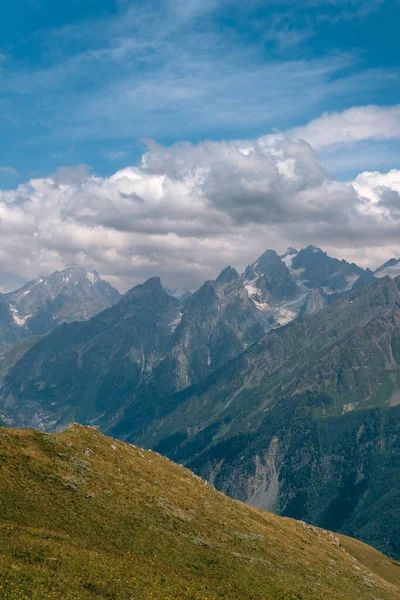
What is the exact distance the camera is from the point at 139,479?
9856 cm

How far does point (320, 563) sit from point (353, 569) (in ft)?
44.7

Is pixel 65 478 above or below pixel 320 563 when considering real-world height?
above

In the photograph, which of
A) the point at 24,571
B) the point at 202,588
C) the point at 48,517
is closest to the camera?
the point at 24,571

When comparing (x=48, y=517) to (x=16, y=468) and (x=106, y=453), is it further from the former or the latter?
(x=106, y=453)

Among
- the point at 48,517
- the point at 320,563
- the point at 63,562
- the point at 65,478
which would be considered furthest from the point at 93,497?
the point at 320,563

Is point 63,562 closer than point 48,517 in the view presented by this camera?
Yes

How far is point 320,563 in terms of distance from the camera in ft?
323

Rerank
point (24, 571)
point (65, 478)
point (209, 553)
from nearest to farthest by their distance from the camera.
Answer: point (24, 571) → point (209, 553) → point (65, 478)

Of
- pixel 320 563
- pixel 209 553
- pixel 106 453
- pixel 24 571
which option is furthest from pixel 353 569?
pixel 24 571

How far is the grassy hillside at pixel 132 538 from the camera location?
55.6 meters

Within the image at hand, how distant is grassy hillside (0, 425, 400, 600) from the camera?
55.6 meters

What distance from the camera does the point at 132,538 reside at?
74.2m

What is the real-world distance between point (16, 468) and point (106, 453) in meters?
25.5

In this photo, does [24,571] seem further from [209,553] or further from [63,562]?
[209,553]
